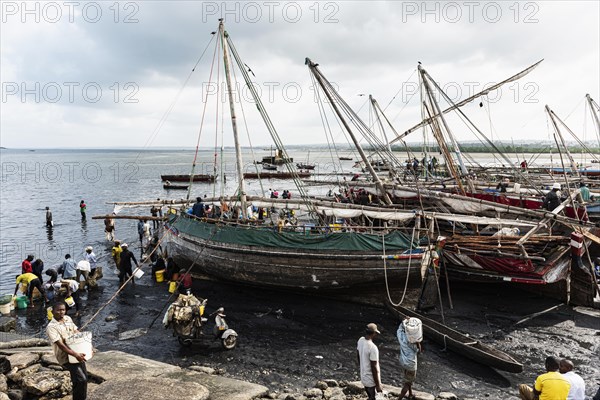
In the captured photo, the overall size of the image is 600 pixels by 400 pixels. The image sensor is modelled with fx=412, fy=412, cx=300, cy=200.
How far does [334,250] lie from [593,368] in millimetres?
7896

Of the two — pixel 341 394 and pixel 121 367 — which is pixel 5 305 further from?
pixel 341 394

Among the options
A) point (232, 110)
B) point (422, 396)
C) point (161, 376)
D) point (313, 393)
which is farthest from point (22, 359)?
point (232, 110)

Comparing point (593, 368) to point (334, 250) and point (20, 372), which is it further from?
point (20, 372)

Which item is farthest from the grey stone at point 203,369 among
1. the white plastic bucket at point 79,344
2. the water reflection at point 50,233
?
the water reflection at point 50,233

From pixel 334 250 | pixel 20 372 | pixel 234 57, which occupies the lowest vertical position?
pixel 20 372

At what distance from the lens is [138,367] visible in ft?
30.9

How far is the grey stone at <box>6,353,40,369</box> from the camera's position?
8.66 m

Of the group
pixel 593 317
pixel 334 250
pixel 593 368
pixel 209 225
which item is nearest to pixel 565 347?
pixel 593 368

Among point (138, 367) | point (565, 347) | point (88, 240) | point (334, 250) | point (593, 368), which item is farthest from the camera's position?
point (88, 240)

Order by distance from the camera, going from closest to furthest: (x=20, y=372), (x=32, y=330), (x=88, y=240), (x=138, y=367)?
(x=20, y=372), (x=138, y=367), (x=32, y=330), (x=88, y=240)

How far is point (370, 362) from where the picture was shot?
755 cm

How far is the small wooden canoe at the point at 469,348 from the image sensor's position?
9922 millimetres

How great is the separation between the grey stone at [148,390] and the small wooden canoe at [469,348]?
6730 millimetres

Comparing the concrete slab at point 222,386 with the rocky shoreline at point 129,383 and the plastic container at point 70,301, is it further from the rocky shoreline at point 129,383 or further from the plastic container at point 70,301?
the plastic container at point 70,301
